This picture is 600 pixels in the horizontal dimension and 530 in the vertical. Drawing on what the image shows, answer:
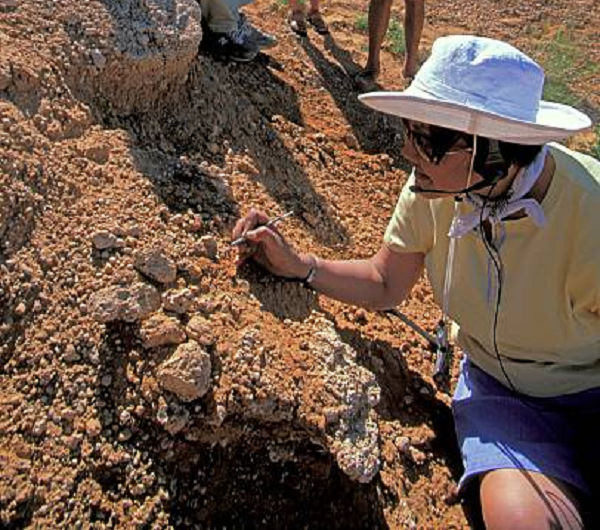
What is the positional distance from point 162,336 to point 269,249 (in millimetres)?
425

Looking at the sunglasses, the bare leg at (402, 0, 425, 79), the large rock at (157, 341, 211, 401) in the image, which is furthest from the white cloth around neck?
the bare leg at (402, 0, 425, 79)

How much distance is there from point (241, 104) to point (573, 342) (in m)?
1.83

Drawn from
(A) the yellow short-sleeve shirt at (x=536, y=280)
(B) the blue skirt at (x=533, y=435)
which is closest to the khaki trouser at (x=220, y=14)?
(A) the yellow short-sleeve shirt at (x=536, y=280)

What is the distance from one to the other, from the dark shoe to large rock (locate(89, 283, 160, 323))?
2.05m

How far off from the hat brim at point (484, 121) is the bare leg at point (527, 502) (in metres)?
0.77

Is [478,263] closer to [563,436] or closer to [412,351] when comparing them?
[563,436]

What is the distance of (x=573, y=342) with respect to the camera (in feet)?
6.98

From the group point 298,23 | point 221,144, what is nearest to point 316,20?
point 298,23

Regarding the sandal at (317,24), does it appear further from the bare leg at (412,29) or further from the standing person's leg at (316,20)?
the bare leg at (412,29)

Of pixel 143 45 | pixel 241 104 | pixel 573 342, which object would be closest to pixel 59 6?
pixel 143 45

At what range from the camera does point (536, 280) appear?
210 cm

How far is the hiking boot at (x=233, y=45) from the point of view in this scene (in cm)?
392

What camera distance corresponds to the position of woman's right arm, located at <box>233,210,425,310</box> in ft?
7.72

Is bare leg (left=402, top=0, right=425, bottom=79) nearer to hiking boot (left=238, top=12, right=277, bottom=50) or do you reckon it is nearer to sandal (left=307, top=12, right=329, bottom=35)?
sandal (left=307, top=12, right=329, bottom=35)
